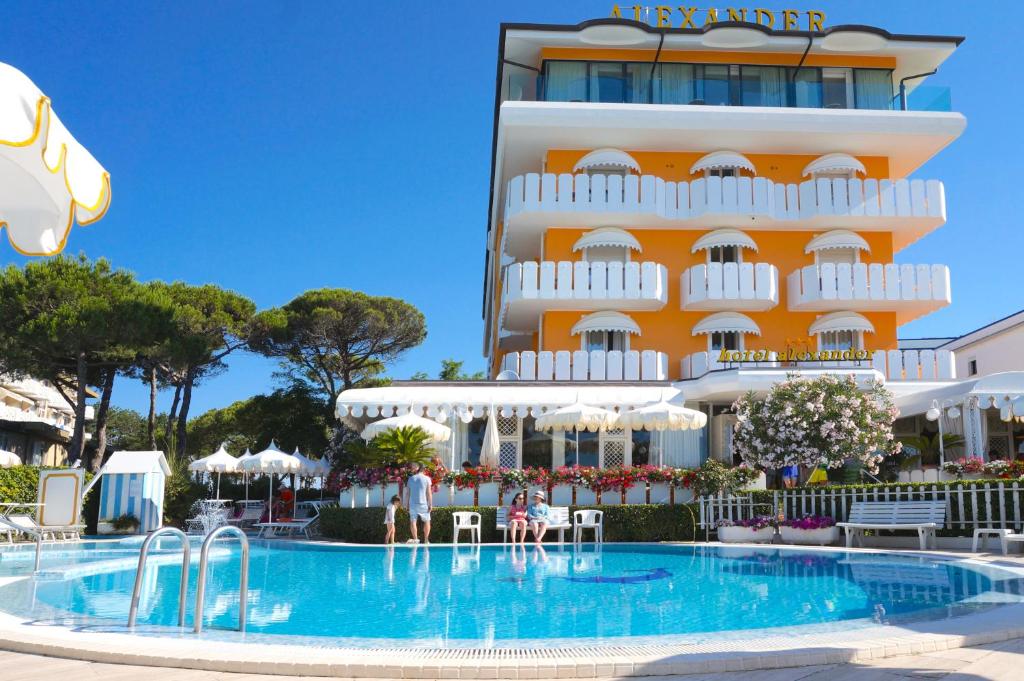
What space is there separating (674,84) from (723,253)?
19.4 feet

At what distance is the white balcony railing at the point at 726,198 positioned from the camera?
94.5 feet

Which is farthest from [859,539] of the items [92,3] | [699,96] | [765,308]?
[92,3]

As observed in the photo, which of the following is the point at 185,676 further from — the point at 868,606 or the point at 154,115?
the point at 154,115

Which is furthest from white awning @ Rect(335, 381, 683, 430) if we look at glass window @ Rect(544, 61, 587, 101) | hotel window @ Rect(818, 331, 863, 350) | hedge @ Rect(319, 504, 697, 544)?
glass window @ Rect(544, 61, 587, 101)

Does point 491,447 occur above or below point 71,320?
below

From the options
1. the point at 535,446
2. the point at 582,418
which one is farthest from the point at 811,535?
the point at 535,446

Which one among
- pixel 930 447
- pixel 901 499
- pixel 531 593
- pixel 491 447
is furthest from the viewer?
pixel 930 447

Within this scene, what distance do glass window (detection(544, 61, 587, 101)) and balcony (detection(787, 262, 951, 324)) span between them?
31.0 feet

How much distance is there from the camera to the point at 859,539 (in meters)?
17.9

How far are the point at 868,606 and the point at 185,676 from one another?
24.1ft

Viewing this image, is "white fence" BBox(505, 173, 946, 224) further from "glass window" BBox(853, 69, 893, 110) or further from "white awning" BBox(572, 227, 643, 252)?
"glass window" BBox(853, 69, 893, 110)

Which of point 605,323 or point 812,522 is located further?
point 605,323

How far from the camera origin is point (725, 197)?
96.3 ft

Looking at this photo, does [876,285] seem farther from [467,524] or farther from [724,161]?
[467,524]
